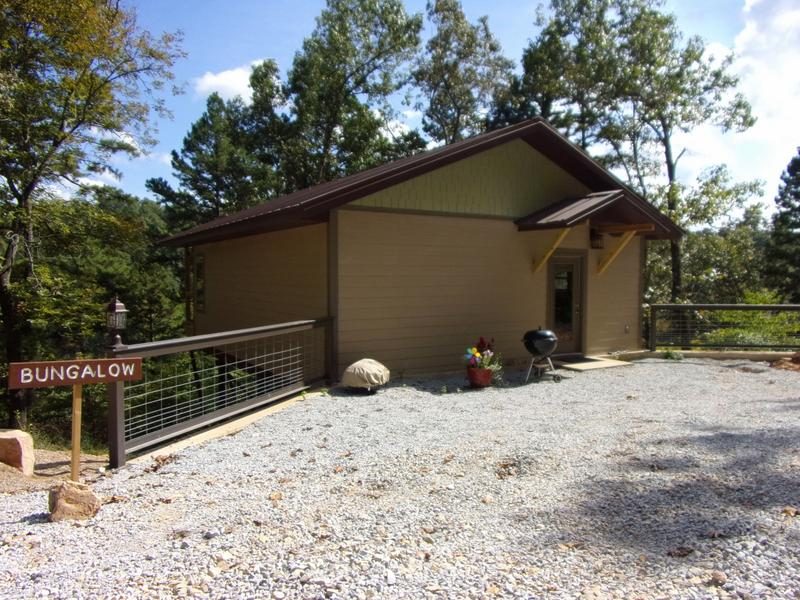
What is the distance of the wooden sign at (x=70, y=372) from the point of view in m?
3.81

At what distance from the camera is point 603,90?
23766 millimetres

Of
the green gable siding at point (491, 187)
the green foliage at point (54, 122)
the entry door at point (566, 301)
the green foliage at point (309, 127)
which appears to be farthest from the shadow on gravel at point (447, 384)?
the green foliage at point (309, 127)

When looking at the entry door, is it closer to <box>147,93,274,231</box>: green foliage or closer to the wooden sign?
the wooden sign

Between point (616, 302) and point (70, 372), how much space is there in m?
9.70

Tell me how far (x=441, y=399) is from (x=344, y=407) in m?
1.30

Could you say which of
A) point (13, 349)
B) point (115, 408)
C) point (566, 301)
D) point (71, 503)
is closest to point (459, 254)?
point (566, 301)

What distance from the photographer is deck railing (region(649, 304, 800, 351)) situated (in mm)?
11055

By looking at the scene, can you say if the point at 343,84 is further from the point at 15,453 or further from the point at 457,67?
the point at 15,453

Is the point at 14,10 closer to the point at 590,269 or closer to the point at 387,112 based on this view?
the point at 590,269

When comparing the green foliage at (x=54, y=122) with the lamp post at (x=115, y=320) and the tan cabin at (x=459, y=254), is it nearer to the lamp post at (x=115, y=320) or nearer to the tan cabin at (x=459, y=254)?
the tan cabin at (x=459, y=254)

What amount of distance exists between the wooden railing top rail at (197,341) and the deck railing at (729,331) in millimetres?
7691

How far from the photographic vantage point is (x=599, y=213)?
9.59 metres

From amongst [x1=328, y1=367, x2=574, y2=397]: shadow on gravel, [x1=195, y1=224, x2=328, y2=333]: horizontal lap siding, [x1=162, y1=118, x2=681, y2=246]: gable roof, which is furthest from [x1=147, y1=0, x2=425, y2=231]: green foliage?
[x1=328, y1=367, x2=574, y2=397]: shadow on gravel

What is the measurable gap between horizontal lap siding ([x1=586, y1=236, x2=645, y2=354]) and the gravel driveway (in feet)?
16.1
